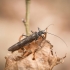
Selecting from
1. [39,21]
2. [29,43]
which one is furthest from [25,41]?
[39,21]

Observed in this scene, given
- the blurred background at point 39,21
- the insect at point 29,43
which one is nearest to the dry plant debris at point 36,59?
the insect at point 29,43

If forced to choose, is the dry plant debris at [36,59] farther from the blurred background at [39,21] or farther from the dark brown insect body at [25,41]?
the blurred background at [39,21]

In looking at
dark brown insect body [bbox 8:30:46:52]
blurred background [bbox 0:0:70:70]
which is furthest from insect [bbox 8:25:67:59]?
blurred background [bbox 0:0:70:70]

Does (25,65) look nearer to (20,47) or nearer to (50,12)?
(20,47)

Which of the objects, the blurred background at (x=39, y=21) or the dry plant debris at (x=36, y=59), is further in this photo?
the blurred background at (x=39, y=21)

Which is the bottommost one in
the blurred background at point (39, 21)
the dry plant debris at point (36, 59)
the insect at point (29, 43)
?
the dry plant debris at point (36, 59)

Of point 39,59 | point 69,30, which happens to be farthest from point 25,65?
point 69,30

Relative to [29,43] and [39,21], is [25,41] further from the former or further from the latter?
[39,21]

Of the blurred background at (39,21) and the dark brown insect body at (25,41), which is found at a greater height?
the blurred background at (39,21)
